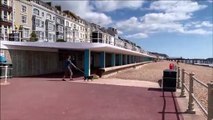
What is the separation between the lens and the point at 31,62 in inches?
774

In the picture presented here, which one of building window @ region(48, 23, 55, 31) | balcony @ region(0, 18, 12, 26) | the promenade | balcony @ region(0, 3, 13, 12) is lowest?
the promenade

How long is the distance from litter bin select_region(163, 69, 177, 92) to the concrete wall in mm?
9499

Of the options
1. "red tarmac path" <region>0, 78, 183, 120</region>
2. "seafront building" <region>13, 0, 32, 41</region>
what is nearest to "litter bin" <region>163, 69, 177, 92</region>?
"red tarmac path" <region>0, 78, 183, 120</region>

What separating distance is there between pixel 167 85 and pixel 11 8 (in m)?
41.8

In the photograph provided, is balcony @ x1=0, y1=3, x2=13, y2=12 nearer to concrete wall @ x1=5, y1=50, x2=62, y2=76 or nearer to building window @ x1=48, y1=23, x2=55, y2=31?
building window @ x1=48, y1=23, x2=55, y2=31

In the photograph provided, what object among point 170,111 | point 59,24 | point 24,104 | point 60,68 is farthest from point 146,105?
point 59,24

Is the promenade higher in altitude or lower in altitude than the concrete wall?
lower

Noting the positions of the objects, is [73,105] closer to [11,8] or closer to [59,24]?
[11,8]

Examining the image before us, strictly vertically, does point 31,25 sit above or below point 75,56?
above

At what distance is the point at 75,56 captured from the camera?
26.8m

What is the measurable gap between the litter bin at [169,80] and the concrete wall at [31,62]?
9.50 m

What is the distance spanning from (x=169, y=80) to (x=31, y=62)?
33.3 ft

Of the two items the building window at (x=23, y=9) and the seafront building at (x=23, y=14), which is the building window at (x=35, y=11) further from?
the building window at (x=23, y=9)

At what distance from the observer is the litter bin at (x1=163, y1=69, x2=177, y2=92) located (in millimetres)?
12832
